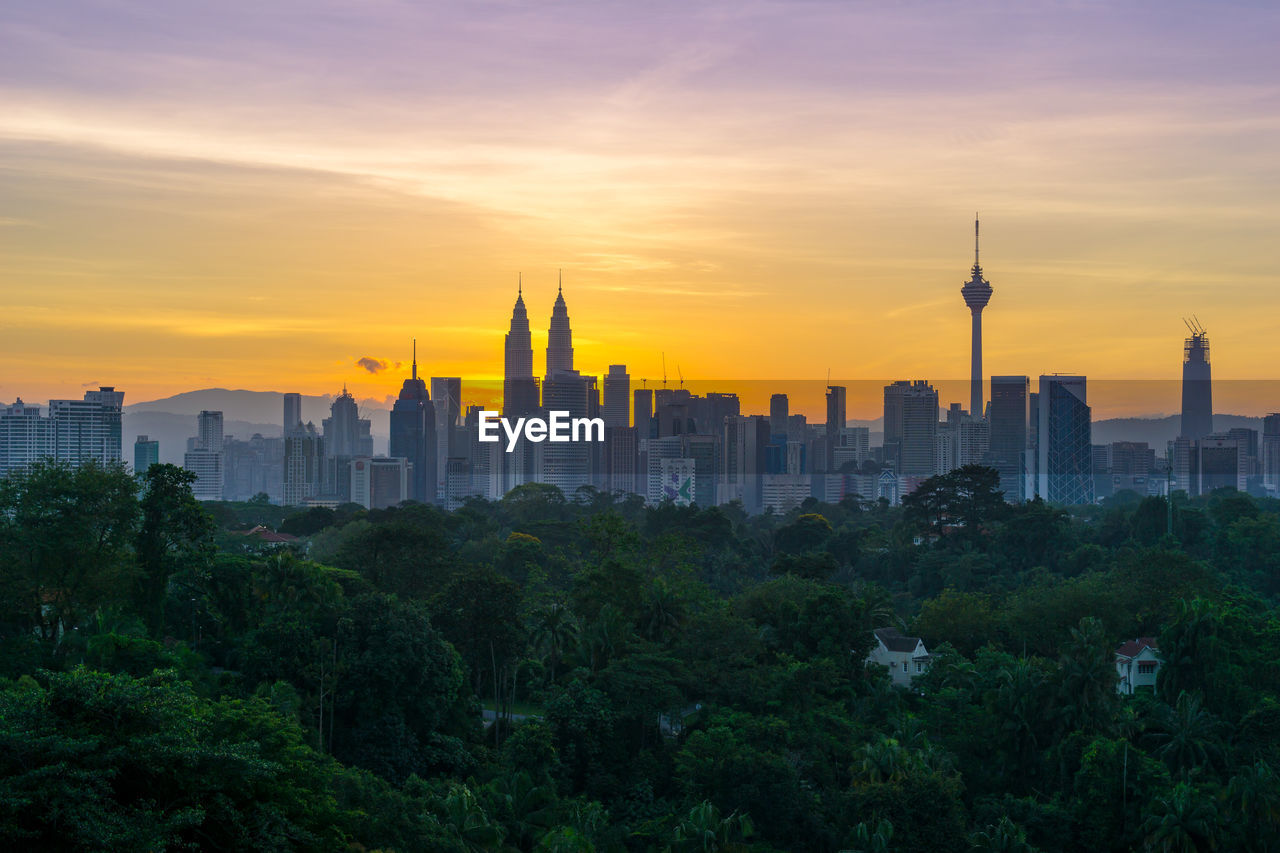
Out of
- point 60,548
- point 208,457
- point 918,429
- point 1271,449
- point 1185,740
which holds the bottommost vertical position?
point 1185,740

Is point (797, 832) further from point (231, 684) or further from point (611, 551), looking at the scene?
point (611, 551)

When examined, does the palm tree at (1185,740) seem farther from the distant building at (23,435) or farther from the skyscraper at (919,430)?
the skyscraper at (919,430)

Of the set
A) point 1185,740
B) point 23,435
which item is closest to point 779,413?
point 23,435

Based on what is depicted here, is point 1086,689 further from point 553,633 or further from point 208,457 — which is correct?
point 208,457

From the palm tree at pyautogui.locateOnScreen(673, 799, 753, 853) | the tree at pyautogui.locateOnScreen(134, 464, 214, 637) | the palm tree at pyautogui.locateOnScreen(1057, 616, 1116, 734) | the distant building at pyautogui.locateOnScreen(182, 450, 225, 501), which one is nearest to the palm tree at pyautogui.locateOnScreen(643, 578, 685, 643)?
the palm tree at pyautogui.locateOnScreen(1057, 616, 1116, 734)

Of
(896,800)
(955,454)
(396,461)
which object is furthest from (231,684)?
(955,454)
